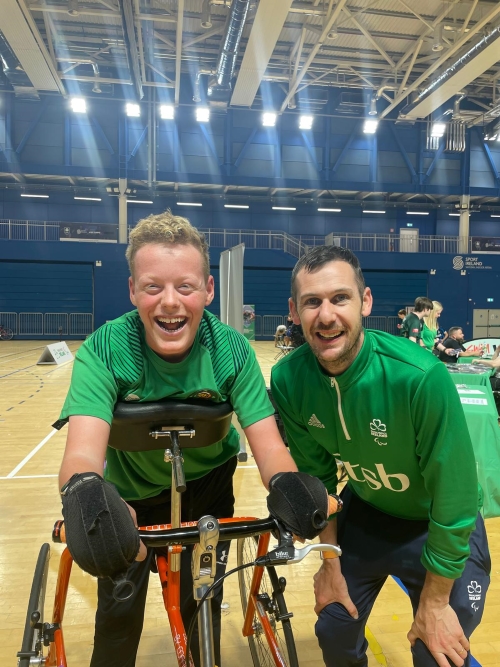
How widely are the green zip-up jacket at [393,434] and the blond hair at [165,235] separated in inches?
23.6

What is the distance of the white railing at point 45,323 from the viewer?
23.9 metres

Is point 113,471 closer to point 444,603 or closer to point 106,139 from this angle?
point 444,603

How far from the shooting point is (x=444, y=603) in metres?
1.56

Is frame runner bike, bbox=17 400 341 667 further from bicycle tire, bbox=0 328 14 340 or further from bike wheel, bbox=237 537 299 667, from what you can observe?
bicycle tire, bbox=0 328 14 340

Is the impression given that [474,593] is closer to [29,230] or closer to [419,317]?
[419,317]

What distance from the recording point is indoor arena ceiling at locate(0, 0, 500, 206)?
15898 millimetres

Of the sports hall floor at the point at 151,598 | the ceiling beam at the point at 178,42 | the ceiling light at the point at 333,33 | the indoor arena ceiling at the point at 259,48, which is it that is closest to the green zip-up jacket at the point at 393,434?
the sports hall floor at the point at 151,598

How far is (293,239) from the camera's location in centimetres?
2547

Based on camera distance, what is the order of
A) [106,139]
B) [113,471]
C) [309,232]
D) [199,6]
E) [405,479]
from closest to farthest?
[405,479] < [113,471] < [199,6] < [106,139] < [309,232]

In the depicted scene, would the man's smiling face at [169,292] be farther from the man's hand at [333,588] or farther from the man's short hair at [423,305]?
the man's short hair at [423,305]

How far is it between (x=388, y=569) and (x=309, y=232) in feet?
85.9

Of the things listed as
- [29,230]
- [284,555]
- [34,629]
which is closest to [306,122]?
[29,230]

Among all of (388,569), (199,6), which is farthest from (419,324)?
(199,6)

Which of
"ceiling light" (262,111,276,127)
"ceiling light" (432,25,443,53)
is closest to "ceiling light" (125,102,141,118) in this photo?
"ceiling light" (262,111,276,127)
